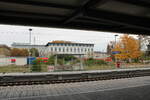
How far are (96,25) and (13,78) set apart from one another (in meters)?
7.44

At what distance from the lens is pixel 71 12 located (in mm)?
5395

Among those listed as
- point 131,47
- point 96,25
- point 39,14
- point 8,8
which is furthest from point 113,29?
point 131,47

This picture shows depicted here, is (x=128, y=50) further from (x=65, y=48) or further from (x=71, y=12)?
(x=65, y=48)

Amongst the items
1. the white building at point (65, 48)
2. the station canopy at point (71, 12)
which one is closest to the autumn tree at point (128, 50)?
the station canopy at point (71, 12)

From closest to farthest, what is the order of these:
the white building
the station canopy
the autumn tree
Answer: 1. the station canopy
2. the autumn tree
3. the white building

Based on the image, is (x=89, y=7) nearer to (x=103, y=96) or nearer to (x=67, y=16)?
(x=67, y=16)

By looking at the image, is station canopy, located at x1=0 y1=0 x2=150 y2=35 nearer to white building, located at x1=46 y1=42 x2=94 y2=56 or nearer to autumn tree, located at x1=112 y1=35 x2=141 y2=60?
autumn tree, located at x1=112 y1=35 x2=141 y2=60

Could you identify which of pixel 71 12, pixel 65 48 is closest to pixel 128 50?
pixel 71 12

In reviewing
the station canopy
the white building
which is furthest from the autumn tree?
the white building

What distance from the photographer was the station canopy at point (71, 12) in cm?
442

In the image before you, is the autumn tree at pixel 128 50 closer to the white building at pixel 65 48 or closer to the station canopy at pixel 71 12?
the station canopy at pixel 71 12

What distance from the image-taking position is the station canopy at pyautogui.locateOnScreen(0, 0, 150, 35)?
442 cm

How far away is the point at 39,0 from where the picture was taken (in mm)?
4270

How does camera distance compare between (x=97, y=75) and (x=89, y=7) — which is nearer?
(x=89, y=7)
